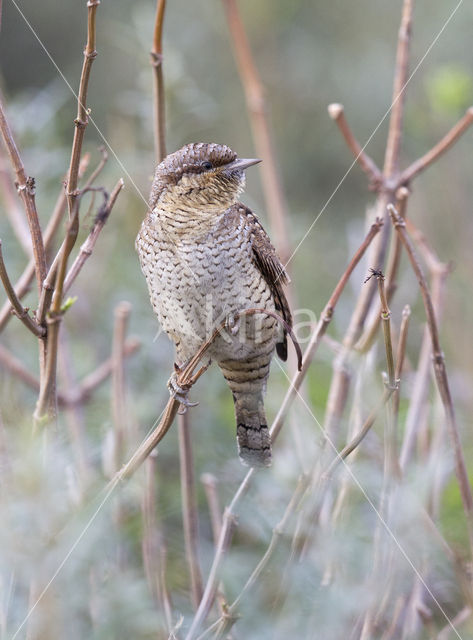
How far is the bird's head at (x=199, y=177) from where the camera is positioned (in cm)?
219

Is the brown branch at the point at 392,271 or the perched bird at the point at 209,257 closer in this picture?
the brown branch at the point at 392,271

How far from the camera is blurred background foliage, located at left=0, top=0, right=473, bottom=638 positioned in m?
2.54

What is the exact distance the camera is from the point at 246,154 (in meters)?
6.12

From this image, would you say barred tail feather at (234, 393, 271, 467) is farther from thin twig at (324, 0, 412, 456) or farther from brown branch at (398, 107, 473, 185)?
brown branch at (398, 107, 473, 185)

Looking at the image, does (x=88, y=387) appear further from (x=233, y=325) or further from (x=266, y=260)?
(x=266, y=260)

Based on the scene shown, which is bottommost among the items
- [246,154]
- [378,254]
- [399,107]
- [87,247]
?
[87,247]

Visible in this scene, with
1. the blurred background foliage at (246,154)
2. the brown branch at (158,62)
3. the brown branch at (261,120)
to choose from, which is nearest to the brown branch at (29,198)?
the blurred background foliage at (246,154)

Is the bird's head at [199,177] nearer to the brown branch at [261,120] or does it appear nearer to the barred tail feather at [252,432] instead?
the brown branch at [261,120]

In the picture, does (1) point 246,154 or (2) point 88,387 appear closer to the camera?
(2) point 88,387

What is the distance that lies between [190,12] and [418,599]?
6.04 m

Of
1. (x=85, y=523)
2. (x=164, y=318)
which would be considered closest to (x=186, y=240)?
(x=164, y=318)

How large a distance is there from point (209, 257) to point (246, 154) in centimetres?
408

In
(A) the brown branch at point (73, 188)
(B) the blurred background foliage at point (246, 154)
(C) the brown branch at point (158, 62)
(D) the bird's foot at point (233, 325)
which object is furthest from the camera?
(B) the blurred background foliage at point (246, 154)

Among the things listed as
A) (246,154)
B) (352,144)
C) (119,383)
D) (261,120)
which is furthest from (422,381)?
(246,154)
